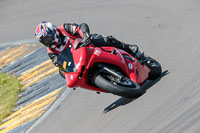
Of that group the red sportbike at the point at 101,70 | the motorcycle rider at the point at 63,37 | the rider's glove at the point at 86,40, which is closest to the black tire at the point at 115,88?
the red sportbike at the point at 101,70

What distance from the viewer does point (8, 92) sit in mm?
11562

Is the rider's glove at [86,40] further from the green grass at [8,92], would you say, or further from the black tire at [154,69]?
the green grass at [8,92]

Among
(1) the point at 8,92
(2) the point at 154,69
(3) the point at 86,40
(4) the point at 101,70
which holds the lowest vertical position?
(1) the point at 8,92

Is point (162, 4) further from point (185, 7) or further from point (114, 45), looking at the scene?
point (114, 45)

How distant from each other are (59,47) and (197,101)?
2839 mm

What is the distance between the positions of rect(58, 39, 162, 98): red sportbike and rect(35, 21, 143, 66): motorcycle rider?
8.0 inches

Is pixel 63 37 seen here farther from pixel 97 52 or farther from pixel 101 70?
Answer: pixel 101 70

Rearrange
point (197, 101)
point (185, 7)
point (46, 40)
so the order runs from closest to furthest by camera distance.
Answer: point (197, 101) < point (46, 40) < point (185, 7)

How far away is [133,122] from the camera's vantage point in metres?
6.82

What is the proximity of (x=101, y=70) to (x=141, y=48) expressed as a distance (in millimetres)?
3333

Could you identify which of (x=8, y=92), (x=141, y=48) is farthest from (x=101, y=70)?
(x=8, y=92)

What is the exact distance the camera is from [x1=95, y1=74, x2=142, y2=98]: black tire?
7141 millimetres

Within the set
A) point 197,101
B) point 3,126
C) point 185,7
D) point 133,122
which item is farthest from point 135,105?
point 185,7

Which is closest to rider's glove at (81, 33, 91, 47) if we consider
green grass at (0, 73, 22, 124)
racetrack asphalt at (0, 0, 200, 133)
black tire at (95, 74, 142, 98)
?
black tire at (95, 74, 142, 98)
